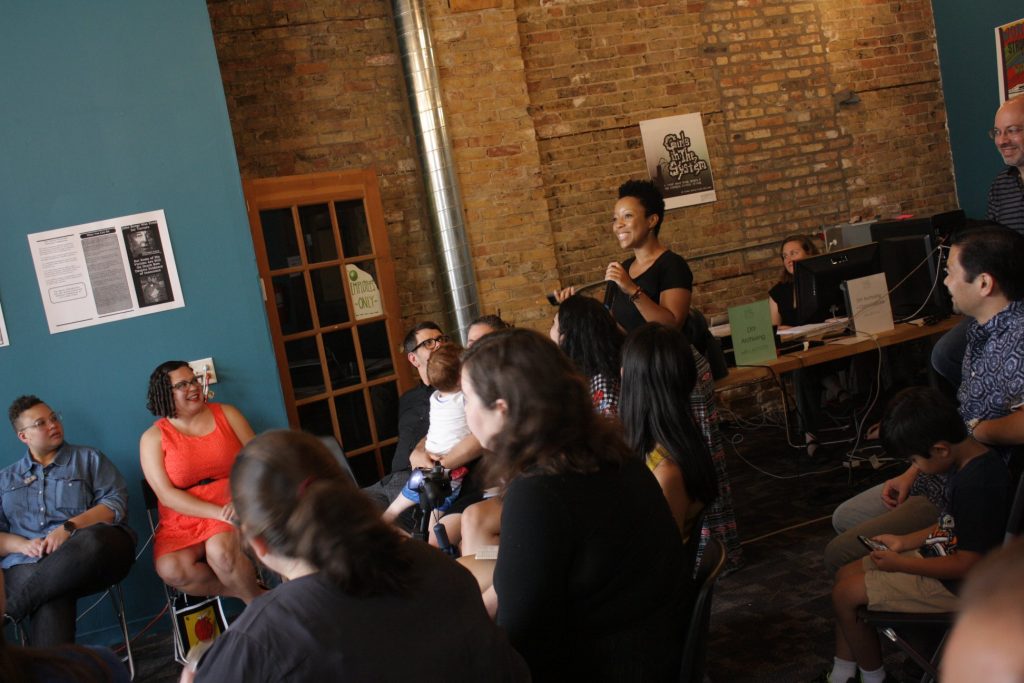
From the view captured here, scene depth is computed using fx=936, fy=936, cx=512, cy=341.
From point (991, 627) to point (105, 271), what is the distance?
4711mm

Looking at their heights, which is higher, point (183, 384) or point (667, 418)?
point (183, 384)

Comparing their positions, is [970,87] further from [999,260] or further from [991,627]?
[991,627]

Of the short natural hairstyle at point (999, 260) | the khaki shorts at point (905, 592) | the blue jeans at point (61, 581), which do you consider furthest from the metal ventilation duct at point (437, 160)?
the khaki shorts at point (905, 592)

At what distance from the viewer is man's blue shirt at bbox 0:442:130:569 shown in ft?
14.4

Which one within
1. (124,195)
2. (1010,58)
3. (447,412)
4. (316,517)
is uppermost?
(1010,58)

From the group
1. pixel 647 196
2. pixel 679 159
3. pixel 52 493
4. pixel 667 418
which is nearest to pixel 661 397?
pixel 667 418

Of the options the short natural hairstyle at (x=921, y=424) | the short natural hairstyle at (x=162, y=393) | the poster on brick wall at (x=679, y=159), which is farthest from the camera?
the poster on brick wall at (x=679, y=159)

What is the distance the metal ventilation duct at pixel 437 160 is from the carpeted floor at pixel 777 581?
2145 millimetres

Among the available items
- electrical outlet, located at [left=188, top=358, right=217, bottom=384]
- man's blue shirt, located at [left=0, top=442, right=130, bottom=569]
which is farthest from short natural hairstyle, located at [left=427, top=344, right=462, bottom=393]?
man's blue shirt, located at [left=0, top=442, right=130, bottom=569]

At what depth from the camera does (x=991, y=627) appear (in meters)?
0.69

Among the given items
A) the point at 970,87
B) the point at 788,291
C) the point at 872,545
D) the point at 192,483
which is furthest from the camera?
the point at 970,87

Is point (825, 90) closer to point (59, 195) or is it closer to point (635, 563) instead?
point (59, 195)

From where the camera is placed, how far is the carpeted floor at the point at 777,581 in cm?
325

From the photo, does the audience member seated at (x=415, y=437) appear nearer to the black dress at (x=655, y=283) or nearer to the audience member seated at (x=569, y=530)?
the black dress at (x=655, y=283)
